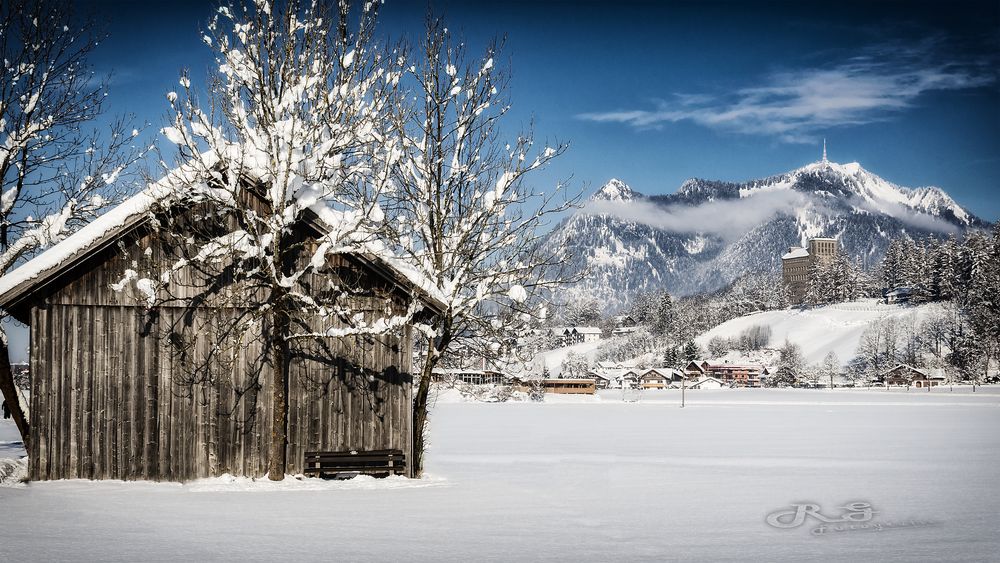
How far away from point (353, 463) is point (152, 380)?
441cm

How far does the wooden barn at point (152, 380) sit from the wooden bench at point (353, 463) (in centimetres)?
17

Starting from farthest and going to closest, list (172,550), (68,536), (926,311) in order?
1. (926,311)
2. (68,536)
3. (172,550)

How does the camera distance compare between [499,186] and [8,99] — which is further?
[8,99]

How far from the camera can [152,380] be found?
16156 millimetres

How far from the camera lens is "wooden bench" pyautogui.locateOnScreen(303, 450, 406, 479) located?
649 inches

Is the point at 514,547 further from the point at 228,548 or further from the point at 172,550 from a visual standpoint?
the point at 172,550

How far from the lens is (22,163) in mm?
19375

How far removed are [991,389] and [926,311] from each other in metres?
64.0

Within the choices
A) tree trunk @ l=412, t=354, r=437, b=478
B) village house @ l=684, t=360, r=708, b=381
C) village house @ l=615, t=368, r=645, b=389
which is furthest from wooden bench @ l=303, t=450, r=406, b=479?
village house @ l=684, t=360, r=708, b=381

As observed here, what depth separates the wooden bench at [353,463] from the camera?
54.1 ft

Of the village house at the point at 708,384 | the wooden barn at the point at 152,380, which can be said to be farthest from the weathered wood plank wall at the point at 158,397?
the village house at the point at 708,384

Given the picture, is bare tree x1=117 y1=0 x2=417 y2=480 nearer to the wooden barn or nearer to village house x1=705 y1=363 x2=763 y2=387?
the wooden barn

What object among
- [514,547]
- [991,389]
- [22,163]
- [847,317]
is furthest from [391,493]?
[847,317]

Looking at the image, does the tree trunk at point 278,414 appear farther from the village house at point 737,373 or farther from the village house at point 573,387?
the village house at point 737,373
